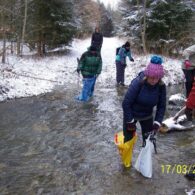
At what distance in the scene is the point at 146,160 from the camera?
18.9ft

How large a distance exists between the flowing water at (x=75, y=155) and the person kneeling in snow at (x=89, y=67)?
118 centimetres

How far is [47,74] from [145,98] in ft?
40.8

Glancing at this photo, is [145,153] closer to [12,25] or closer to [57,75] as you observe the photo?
[57,75]

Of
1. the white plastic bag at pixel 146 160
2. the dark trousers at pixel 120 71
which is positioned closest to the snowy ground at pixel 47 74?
the dark trousers at pixel 120 71

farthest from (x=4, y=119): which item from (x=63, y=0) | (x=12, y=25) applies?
(x=63, y=0)

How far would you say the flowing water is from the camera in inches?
216

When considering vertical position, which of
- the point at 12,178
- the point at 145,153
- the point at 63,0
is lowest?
the point at 12,178

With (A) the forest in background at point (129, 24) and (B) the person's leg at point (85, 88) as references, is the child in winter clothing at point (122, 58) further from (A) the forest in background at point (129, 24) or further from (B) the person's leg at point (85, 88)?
(A) the forest in background at point (129, 24)

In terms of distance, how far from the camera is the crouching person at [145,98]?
532 cm

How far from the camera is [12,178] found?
5746 mm

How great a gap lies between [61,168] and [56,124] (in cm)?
299

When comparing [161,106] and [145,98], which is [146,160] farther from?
[145,98]
